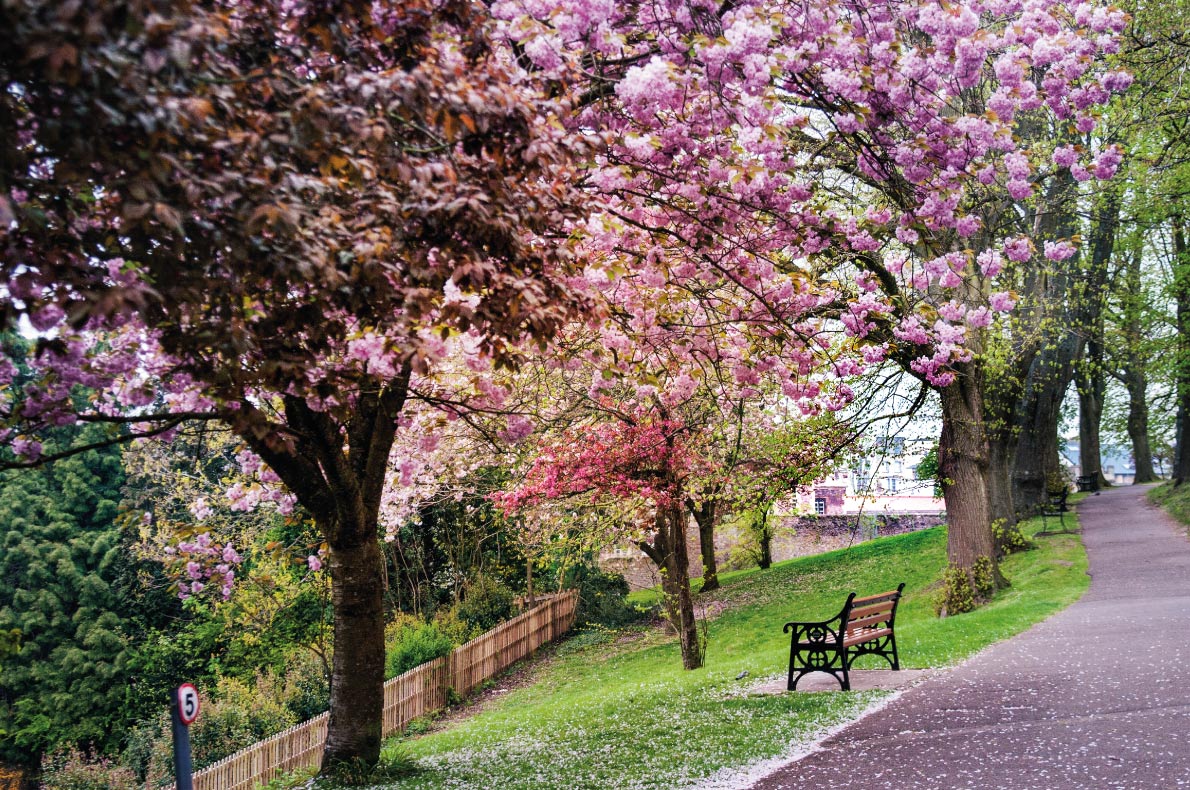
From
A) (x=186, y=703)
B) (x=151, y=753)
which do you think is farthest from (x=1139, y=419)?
(x=186, y=703)

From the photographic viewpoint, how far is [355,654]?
23.1 feet

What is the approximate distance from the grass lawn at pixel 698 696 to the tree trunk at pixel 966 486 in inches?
23.4

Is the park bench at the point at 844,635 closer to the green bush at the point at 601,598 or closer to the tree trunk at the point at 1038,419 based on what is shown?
the tree trunk at the point at 1038,419

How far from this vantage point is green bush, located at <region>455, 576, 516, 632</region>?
776 inches

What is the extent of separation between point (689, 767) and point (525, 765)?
1.58 m

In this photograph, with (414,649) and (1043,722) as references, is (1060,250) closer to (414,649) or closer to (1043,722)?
(1043,722)

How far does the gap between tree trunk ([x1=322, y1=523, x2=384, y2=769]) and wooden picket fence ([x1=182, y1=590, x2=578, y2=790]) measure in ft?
13.1

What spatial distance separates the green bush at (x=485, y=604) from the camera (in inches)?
776

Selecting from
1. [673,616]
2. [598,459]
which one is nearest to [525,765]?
[598,459]

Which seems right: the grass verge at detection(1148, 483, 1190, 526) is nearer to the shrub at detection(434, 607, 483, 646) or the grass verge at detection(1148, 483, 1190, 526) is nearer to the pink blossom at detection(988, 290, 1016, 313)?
the pink blossom at detection(988, 290, 1016, 313)

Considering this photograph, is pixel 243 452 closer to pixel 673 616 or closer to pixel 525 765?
pixel 525 765

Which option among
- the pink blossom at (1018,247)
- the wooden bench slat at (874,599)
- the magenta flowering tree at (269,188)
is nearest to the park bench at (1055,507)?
the wooden bench slat at (874,599)

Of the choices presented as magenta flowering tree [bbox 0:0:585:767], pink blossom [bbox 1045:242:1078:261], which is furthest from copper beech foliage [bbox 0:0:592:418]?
pink blossom [bbox 1045:242:1078:261]

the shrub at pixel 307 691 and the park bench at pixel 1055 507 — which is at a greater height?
the park bench at pixel 1055 507
